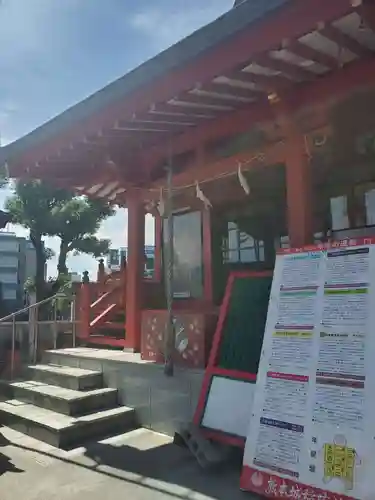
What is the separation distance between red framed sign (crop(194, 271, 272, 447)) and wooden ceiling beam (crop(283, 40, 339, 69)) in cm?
181

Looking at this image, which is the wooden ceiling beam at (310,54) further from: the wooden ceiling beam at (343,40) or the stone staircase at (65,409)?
the stone staircase at (65,409)

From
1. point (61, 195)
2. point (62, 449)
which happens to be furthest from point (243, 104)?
point (61, 195)

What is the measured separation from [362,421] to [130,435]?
2.77 metres

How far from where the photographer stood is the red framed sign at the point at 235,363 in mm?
3650

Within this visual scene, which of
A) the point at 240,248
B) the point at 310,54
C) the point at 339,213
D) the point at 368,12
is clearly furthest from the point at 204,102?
the point at 240,248

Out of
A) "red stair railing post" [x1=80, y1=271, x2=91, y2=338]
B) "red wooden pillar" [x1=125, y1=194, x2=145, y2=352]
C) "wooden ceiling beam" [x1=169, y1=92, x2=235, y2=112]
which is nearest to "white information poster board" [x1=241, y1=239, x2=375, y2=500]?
"wooden ceiling beam" [x1=169, y1=92, x2=235, y2=112]

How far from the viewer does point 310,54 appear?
3.33m

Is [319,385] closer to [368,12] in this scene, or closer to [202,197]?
[368,12]

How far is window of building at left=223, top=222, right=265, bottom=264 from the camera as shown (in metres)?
6.50

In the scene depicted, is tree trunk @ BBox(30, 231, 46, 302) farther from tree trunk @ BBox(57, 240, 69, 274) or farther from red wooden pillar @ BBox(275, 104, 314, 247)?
red wooden pillar @ BBox(275, 104, 314, 247)

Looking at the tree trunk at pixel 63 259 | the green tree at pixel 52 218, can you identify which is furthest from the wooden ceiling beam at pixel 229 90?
the tree trunk at pixel 63 259

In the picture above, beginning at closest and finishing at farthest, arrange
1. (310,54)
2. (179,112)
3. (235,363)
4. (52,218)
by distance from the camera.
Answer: (310,54)
(235,363)
(179,112)
(52,218)

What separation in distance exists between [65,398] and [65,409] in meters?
0.11

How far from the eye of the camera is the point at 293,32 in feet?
8.86
